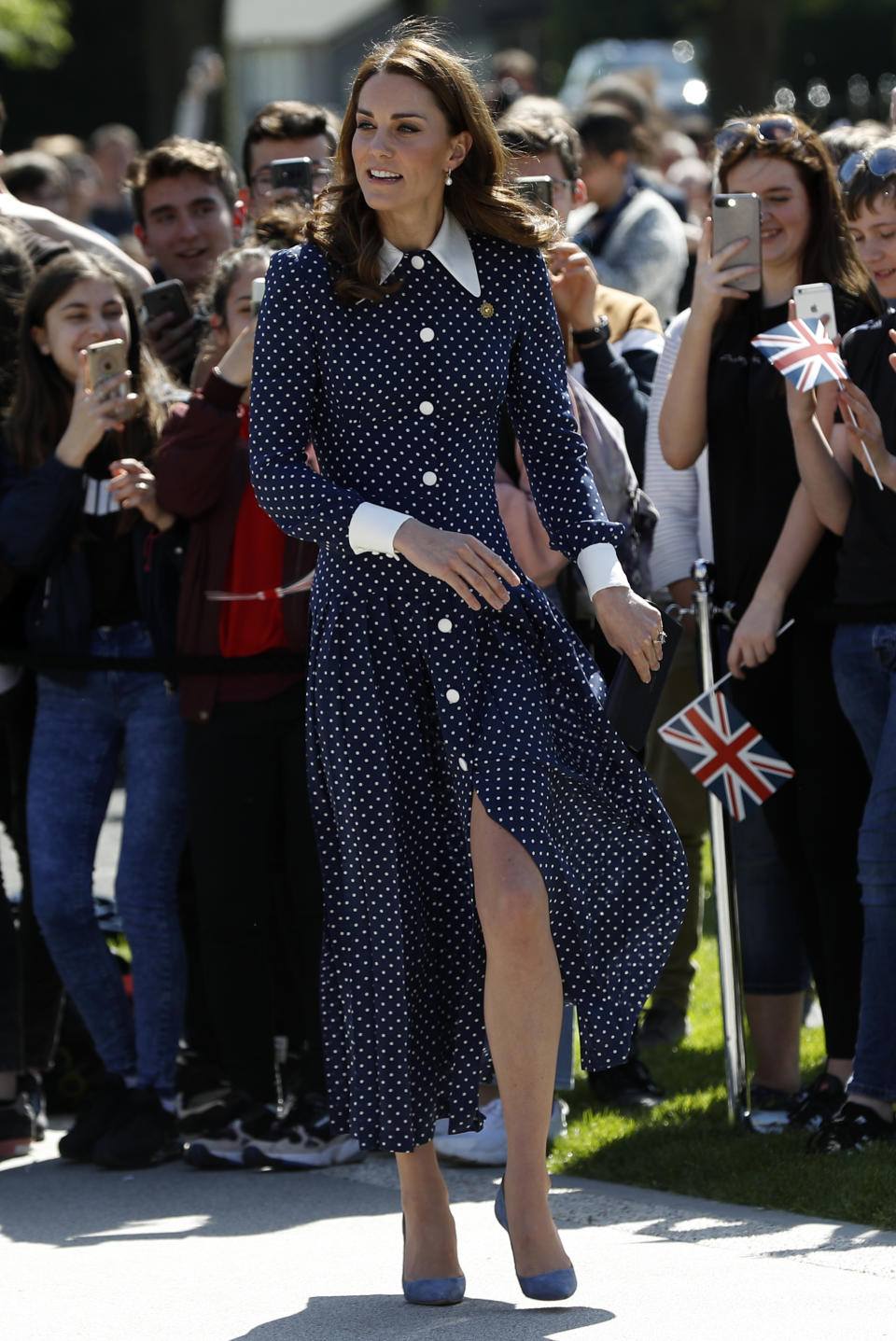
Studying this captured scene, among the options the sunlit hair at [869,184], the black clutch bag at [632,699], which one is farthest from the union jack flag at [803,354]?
the black clutch bag at [632,699]

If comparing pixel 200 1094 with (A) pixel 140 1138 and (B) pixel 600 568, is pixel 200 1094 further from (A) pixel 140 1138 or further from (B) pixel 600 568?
(B) pixel 600 568

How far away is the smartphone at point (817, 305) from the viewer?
519 cm

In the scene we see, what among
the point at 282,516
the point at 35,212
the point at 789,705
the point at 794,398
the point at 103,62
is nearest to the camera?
the point at 282,516

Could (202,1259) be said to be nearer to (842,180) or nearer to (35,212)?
(842,180)

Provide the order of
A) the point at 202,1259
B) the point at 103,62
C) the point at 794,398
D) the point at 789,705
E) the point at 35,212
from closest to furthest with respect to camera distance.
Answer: the point at 202,1259 → the point at 794,398 → the point at 789,705 → the point at 35,212 → the point at 103,62

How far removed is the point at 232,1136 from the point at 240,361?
1941mm

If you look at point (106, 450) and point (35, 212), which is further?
point (35, 212)

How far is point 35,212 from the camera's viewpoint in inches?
274

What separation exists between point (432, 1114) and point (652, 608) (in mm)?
1074

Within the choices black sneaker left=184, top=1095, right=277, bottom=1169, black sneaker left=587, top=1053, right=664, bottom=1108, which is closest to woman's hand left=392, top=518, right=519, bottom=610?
black sneaker left=184, top=1095, right=277, bottom=1169

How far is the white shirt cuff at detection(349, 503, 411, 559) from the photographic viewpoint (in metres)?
4.06

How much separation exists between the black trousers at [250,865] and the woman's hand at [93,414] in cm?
76

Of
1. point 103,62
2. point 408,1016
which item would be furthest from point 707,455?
point 103,62

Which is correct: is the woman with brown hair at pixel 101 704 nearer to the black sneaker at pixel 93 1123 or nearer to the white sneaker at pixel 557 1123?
the black sneaker at pixel 93 1123
